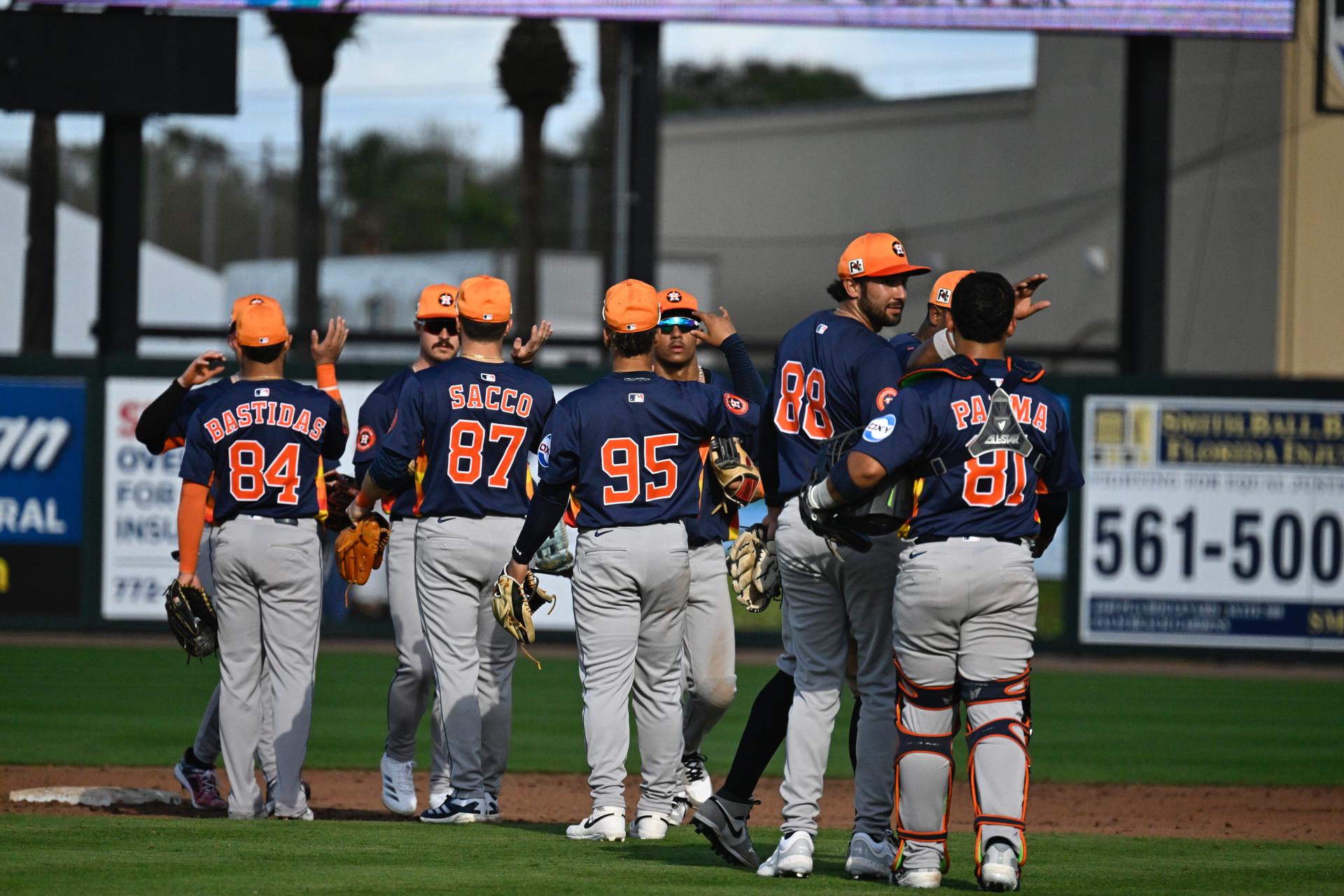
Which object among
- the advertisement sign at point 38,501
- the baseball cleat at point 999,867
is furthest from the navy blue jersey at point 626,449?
the advertisement sign at point 38,501

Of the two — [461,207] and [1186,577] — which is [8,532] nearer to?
[1186,577]

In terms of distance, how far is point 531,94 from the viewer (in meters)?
23.0

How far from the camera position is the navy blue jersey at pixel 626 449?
244 inches

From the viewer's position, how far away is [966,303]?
521cm

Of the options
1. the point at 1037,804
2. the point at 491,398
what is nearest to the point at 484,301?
the point at 491,398

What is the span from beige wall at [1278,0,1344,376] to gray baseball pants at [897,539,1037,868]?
18.3 metres

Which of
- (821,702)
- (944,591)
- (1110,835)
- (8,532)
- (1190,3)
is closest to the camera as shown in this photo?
(944,591)

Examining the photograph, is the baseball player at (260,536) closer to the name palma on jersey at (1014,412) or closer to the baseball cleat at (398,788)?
the baseball cleat at (398,788)

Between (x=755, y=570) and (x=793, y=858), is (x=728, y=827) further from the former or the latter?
(x=755, y=570)

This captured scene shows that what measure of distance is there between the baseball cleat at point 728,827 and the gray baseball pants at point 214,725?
6.95 feet

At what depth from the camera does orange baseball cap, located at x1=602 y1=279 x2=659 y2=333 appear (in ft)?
20.5

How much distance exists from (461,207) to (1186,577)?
36.5 m

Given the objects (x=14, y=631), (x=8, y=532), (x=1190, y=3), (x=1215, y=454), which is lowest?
(x=14, y=631)

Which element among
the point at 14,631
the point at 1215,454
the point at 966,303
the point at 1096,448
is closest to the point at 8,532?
the point at 14,631
